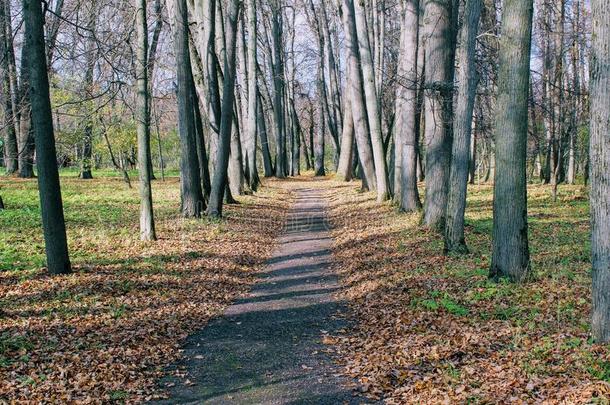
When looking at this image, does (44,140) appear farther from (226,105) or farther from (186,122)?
(226,105)

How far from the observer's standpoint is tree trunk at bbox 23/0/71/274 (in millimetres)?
9531

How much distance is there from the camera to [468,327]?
6852 millimetres

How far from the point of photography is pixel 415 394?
17.7 ft

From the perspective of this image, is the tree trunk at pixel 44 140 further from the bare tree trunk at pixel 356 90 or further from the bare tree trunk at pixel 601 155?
the bare tree trunk at pixel 356 90

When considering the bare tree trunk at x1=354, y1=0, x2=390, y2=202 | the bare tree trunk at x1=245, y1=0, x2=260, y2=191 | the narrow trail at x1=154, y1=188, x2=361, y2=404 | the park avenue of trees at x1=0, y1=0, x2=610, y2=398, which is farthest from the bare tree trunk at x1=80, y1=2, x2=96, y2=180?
the bare tree trunk at x1=354, y1=0, x2=390, y2=202

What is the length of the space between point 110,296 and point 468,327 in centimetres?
536

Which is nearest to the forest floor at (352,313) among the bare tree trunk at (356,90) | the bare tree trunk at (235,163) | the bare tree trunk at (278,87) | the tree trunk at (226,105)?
the tree trunk at (226,105)

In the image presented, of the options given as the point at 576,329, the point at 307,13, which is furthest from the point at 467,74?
the point at 307,13

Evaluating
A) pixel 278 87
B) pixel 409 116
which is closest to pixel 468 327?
pixel 409 116

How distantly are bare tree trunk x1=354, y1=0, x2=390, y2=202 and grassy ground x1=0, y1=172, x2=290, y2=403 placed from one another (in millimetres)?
5610

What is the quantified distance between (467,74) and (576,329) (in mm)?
5619

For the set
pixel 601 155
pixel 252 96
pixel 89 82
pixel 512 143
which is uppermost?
pixel 252 96

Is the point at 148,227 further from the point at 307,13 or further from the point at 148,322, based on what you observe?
the point at 307,13

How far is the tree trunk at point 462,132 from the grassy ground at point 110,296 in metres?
3.99
